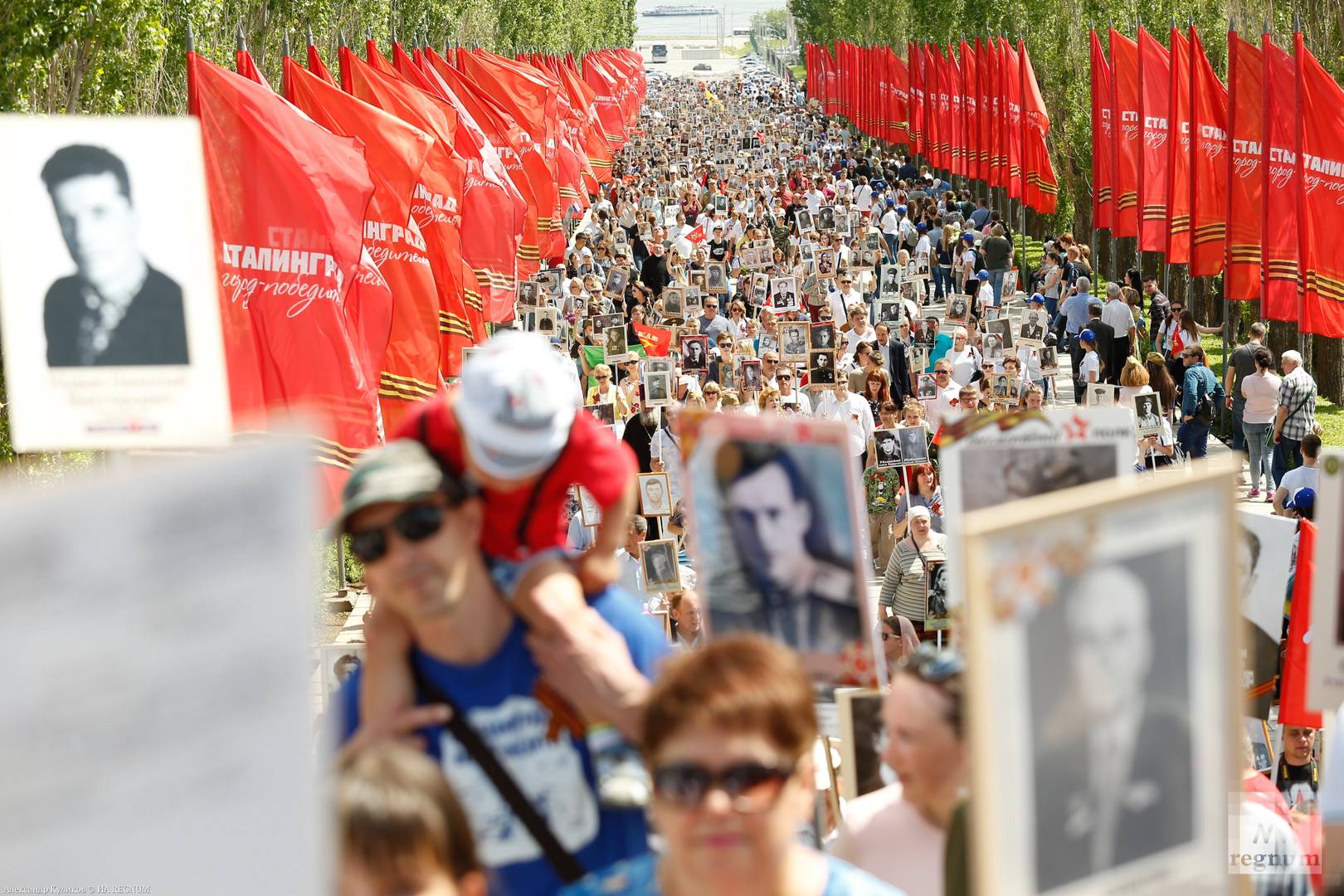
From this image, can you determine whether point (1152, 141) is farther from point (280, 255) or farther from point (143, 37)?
point (280, 255)

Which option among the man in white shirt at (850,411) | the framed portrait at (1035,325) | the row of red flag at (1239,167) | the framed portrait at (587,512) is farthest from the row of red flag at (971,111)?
the framed portrait at (587,512)

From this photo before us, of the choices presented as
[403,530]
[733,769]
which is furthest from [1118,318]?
[733,769]

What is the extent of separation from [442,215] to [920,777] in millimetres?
13494

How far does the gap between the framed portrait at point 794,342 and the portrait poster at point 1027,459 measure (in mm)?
10694

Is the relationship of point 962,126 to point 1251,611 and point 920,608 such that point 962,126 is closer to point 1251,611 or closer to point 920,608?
point 920,608

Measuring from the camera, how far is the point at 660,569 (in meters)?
8.98

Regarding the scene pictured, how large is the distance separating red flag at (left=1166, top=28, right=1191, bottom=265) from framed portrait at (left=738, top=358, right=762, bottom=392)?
681 cm

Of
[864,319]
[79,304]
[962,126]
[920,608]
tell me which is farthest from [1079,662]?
[962,126]

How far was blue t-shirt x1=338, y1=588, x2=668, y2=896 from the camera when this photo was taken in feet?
9.64

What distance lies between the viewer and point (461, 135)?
20125 millimetres

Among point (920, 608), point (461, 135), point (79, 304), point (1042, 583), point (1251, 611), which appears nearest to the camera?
point (1042, 583)

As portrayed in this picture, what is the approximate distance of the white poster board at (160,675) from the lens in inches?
65.6

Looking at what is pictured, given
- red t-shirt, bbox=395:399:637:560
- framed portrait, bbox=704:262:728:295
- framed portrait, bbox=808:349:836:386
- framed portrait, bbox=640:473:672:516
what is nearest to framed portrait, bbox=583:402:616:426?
framed portrait, bbox=640:473:672:516

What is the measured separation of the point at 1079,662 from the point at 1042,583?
0.14 metres
